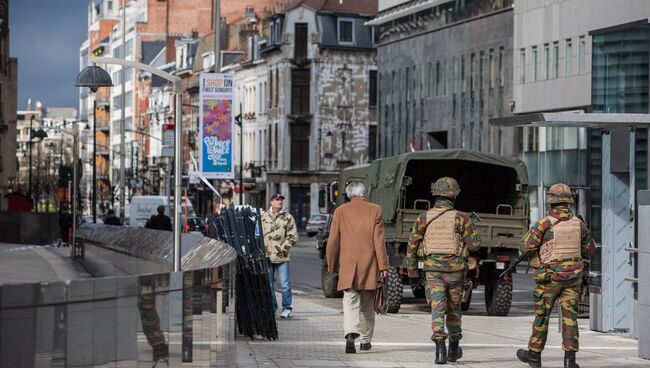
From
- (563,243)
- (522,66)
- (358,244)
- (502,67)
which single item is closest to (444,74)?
(502,67)

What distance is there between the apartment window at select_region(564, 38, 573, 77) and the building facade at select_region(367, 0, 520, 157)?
5.35 m

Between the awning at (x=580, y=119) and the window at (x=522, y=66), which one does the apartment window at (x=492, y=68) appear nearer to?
the window at (x=522, y=66)

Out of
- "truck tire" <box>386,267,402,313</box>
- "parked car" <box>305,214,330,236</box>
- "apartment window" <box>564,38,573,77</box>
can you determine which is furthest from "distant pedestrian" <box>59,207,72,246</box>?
"truck tire" <box>386,267,402,313</box>

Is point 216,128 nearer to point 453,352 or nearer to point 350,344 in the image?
point 350,344

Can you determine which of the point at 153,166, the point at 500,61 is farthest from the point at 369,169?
the point at 153,166

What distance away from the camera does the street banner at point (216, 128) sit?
34.9 m

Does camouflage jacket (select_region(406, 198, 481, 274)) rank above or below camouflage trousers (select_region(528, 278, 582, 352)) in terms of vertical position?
above

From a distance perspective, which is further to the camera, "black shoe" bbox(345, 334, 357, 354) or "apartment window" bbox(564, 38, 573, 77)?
"apartment window" bbox(564, 38, 573, 77)

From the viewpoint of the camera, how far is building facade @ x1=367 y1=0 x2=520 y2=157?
6731cm

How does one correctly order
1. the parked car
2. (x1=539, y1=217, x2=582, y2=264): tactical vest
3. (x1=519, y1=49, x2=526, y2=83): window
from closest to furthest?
(x1=539, y1=217, x2=582, y2=264): tactical vest
(x1=519, y1=49, x2=526, y2=83): window
the parked car

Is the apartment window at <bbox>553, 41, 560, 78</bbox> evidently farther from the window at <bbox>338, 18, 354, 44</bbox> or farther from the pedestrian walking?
the window at <bbox>338, 18, 354, 44</bbox>

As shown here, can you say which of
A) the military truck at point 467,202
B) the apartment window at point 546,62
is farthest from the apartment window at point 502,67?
the military truck at point 467,202

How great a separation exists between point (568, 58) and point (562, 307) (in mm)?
44960

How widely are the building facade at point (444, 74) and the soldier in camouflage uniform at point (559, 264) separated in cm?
4907
